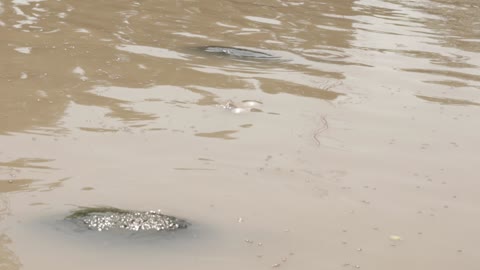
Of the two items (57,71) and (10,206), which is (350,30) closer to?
(57,71)

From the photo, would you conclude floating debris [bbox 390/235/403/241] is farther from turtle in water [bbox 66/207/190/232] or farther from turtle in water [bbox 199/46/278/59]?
turtle in water [bbox 199/46/278/59]

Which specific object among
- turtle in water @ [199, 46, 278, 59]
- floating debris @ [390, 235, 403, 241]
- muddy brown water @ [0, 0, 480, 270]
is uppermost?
turtle in water @ [199, 46, 278, 59]

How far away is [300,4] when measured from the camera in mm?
10156

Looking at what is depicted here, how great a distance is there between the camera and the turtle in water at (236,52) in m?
7.51

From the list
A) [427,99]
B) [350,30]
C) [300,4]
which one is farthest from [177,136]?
[300,4]

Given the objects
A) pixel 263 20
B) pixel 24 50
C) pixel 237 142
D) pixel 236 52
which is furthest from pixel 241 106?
pixel 263 20

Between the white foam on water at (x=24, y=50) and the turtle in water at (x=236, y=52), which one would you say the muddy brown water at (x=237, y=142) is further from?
the turtle in water at (x=236, y=52)

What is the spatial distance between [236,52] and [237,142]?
2.25 m

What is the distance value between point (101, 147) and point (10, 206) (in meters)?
0.96

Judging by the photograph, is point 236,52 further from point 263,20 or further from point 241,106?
point 263,20

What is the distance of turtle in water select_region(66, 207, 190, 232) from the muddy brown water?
8cm

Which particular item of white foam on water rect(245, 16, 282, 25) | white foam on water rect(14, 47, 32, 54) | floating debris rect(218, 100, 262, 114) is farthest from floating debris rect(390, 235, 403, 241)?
white foam on water rect(245, 16, 282, 25)

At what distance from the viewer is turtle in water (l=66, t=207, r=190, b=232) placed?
4.17m

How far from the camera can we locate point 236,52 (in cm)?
757
